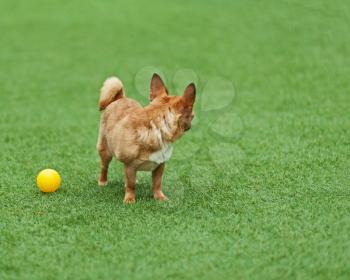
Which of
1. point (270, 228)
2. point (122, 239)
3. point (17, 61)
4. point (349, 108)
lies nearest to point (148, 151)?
point (122, 239)

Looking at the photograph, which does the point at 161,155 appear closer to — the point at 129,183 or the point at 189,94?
the point at 129,183

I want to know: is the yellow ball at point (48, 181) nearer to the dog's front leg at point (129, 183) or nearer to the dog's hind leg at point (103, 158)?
the dog's hind leg at point (103, 158)

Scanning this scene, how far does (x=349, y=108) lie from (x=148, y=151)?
287 centimetres

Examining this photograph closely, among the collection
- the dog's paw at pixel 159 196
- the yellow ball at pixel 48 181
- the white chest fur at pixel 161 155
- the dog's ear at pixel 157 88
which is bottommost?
the dog's paw at pixel 159 196

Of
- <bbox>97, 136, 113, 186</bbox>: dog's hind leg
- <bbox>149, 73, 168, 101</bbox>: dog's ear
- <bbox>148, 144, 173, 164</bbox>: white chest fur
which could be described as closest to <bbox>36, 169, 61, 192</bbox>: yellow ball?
<bbox>97, 136, 113, 186</bbox>: dog's hind leg

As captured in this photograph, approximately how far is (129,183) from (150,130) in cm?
42

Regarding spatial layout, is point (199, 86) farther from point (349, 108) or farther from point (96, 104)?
point (349, 108)

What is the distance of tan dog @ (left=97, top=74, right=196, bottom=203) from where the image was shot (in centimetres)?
397

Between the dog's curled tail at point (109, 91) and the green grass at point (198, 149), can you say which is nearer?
the green grass at point (198, 149)

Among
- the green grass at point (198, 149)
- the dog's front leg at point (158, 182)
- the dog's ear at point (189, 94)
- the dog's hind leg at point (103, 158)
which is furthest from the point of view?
the dog's hind leg at point (103, 158)

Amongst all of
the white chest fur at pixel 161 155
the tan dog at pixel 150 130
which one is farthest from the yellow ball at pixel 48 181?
the white chest fur at pixel 161 155

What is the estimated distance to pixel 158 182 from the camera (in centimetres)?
429

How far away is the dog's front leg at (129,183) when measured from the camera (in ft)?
13.6

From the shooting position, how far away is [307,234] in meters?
3.67
